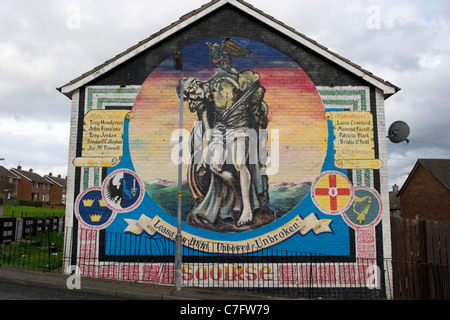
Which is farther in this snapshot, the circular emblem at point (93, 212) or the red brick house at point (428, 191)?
the red brick house at point (428, 191)

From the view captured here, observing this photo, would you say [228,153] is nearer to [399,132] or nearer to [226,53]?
[226,53]

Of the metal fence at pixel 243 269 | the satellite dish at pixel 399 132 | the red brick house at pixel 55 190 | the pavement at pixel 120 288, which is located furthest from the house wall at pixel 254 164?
the red brick house at pixel 55 190

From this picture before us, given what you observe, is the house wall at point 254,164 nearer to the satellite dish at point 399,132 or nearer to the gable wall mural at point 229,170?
the gable wall mural at point 229,170

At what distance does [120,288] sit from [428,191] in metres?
31.3

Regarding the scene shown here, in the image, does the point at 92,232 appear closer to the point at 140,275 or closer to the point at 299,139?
the point at 140,275

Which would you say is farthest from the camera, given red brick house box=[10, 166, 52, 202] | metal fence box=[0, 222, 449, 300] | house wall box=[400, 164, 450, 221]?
red brick house box=[10, 166, 52, 202]

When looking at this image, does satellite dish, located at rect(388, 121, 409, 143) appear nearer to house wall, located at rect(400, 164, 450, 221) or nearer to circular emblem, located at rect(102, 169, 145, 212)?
circular emblem, located at rect(102, 169, 145, 212)

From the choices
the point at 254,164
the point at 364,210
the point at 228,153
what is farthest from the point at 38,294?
the point at 364,210

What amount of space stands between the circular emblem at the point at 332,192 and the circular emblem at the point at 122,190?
18.1ft

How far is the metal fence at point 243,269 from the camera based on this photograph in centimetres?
1067

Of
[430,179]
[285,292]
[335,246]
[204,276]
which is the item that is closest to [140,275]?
[204,276]

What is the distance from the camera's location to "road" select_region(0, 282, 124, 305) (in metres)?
8.21

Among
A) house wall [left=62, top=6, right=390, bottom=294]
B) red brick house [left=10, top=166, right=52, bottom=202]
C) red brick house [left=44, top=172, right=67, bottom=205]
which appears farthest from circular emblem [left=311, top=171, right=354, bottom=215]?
red brick house [left=44, top=172, right=67, bottom=205]

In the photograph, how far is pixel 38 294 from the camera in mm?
8555
